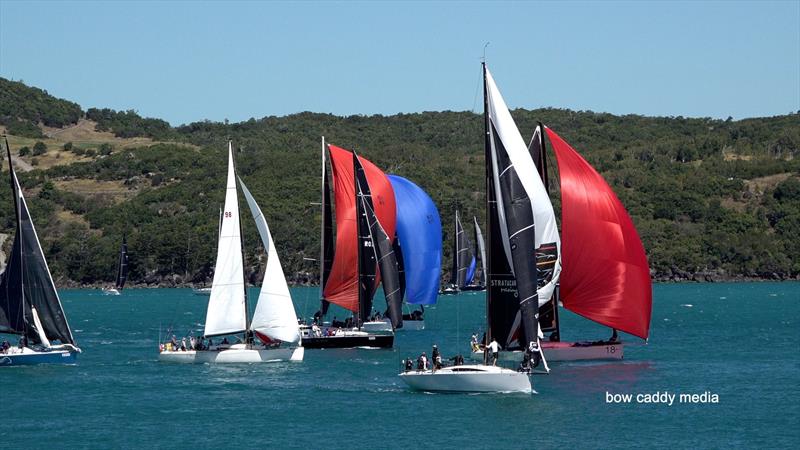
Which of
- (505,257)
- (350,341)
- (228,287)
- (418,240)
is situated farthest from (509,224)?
(418,240)

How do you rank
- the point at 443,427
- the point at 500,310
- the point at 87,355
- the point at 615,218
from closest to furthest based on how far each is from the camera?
the point at 443,427
the point at 500,310
the point at 615,218
the point at 87,355

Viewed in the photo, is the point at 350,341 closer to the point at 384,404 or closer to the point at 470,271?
the point at 384,404

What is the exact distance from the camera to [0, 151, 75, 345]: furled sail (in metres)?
62.8

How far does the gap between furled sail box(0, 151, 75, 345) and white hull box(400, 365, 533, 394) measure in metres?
20.1

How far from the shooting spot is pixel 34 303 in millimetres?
62969

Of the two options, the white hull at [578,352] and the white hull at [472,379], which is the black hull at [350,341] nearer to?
the white hull at [578,352]

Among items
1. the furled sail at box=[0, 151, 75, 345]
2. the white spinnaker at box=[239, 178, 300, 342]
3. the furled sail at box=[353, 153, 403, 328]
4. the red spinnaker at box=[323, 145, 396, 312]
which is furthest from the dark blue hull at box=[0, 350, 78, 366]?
the furled sail at box=[353, 153, 403, 328]

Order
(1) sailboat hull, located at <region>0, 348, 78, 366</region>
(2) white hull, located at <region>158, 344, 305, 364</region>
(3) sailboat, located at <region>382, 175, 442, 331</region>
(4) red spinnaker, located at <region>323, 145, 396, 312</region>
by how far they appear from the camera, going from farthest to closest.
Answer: (3) sailboat, located at <region>382, 175, 442, 331</region> → (4) red spinnaker, located at <region>323, 145, 396, 312</region> → (2) white hull, located at <region>158, 344, 305, 364</region> → (1) sailboat hull, located at <region>0, 348, 78, 366</region>

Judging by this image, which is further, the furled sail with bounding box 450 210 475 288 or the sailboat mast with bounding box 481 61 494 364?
the furled sail with bounding box 450 210 475 288

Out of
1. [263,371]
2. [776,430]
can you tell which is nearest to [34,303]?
[263,371]

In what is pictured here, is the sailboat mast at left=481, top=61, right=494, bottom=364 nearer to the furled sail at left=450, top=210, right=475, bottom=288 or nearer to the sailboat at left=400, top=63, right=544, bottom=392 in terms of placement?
the sailboat at left=400, top=63, right=544, bottom=392

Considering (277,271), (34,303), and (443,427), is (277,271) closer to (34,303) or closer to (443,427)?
(34,303)

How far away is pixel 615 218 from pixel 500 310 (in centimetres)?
1503

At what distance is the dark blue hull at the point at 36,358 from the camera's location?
63281 millimetres
